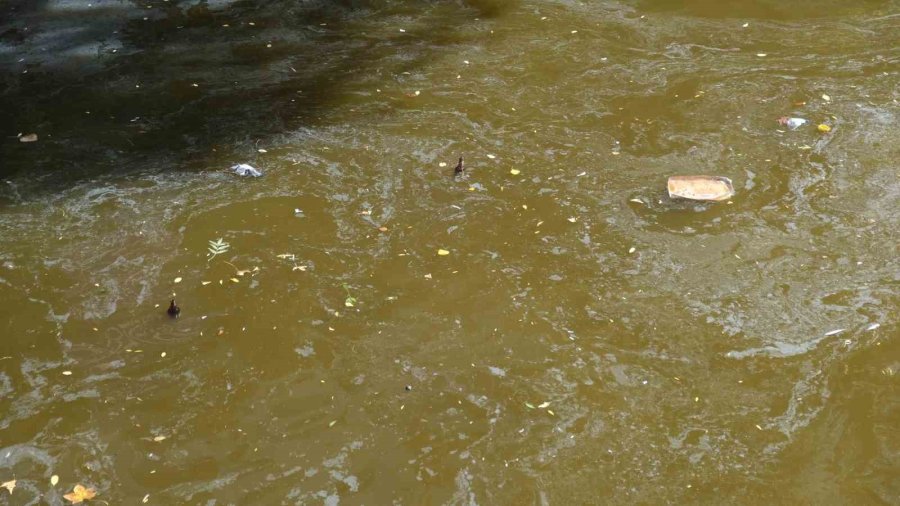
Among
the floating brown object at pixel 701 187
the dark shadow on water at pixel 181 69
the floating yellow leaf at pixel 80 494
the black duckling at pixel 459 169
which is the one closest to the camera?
the floating yellow leaf at pixel 80 494

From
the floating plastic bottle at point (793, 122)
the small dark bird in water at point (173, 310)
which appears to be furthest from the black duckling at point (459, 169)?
the floating plastic bottle at point (793, 122)

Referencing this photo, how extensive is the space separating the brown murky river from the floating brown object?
0.26 ft

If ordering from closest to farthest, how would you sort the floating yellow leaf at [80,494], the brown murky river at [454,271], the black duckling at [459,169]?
1. the floating yellow leaf at [80,494]
2. the brown murky river at [454,271]
3. the black duckling at [459,169]

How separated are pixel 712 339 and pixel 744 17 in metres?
3.52

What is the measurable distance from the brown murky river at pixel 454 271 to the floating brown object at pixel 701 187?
0.26ft

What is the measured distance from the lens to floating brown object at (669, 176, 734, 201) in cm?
387

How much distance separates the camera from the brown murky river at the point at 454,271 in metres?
2.71

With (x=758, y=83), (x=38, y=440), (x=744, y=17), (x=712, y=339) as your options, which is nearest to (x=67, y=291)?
(x=38, y=440)

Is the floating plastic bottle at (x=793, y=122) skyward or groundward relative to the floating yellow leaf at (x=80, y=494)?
skyward

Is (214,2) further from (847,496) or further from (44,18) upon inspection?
(847,496)

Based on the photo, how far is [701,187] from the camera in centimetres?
391

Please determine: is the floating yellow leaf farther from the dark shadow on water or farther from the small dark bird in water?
the dark shadow on water

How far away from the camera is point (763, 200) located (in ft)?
12.6

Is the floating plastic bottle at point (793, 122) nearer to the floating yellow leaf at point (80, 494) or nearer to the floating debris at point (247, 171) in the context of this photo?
the floating debris at point (247, 171)
